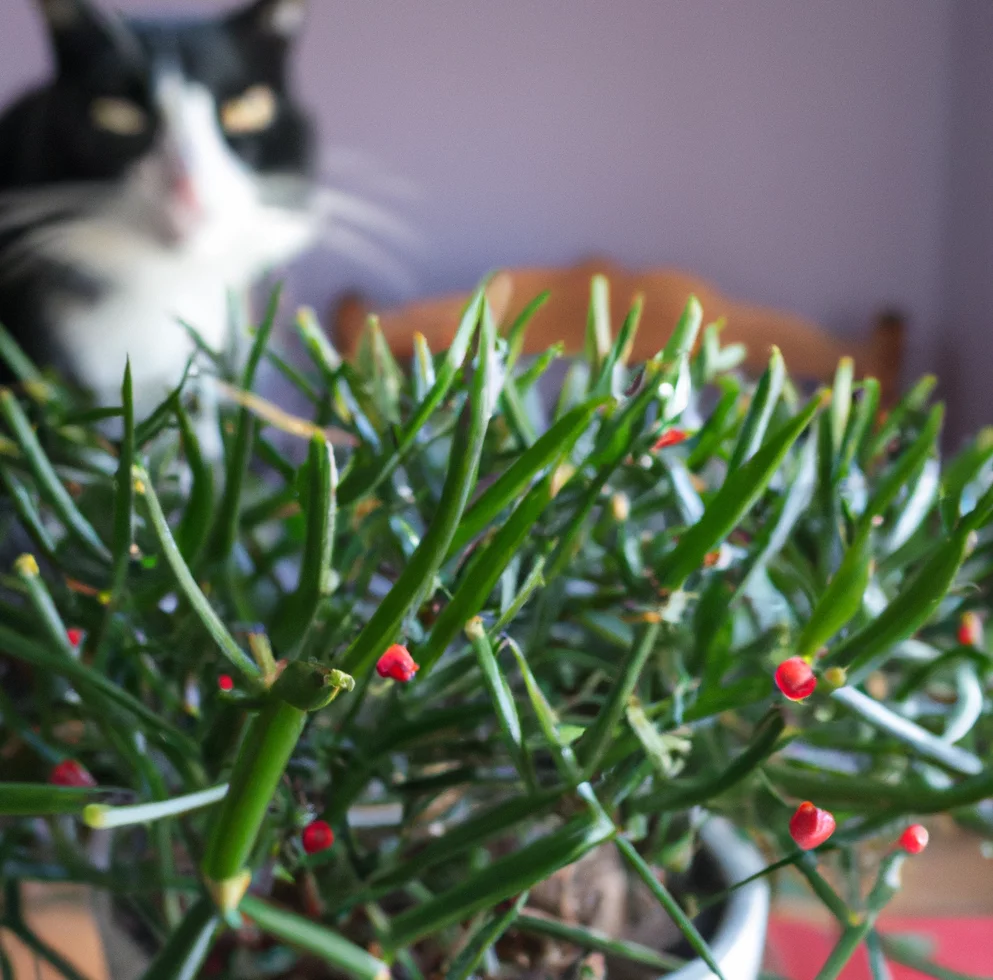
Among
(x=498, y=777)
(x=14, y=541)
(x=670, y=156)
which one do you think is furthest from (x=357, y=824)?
(x=670, y=156)

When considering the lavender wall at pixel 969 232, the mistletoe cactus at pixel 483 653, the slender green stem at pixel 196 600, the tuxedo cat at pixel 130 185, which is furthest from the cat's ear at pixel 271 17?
the lavender wall at pixel 969 232

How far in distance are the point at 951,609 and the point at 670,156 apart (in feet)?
4.97

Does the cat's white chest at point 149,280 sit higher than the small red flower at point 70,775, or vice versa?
the small red flower at point 70,775

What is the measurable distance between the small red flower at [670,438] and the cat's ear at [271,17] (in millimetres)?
851

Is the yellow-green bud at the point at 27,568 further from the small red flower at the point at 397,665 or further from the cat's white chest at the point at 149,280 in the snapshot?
the cat's white chest at the point at 149,280

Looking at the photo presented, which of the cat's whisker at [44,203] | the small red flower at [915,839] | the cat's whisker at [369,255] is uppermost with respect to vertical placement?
the small red flower at [915,839]

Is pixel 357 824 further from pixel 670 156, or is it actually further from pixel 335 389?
pixel 670 156

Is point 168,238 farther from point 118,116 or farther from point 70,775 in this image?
point 70,775

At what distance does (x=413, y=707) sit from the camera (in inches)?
5.8

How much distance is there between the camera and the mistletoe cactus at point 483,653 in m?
0.11

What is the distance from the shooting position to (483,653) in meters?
0.12

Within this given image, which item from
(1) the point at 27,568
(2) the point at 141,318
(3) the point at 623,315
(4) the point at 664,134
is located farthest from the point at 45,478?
(4) the point at 664,134

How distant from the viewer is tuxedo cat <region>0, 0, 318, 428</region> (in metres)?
0.76

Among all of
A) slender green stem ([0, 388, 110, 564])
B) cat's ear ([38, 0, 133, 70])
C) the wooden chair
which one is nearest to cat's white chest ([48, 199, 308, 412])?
cat's ear ([38, 0, 133, 70])
